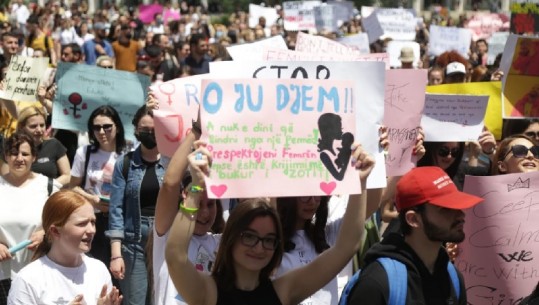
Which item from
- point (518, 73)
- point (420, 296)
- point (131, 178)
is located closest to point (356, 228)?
point (420, 296)

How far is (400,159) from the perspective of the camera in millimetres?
6098

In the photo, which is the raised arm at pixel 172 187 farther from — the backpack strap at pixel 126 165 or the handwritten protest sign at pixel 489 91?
the handwritten protest sign at pixel 489 91

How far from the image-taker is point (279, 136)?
14.3 ft

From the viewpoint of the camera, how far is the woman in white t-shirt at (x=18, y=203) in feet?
23.2

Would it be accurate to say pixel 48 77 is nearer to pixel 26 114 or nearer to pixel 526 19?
pixel 26 114

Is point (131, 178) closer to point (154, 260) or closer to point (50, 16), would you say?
point (154, 260)

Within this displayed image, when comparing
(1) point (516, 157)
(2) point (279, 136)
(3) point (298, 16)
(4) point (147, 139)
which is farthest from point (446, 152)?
(3) point (298, 16)

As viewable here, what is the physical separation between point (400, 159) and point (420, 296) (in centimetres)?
186

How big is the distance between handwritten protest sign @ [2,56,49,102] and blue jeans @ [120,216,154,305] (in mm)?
3123

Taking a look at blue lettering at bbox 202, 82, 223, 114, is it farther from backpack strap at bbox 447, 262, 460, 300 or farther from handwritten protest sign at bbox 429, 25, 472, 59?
handwritten protest sign at bbox 429, 25, 472, 59

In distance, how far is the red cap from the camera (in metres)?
4.41

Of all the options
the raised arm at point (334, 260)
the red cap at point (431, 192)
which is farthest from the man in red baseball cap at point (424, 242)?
the raised arm at point (334, 260)

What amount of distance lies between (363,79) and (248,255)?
1259 mm

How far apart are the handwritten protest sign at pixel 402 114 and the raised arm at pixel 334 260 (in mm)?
1579
